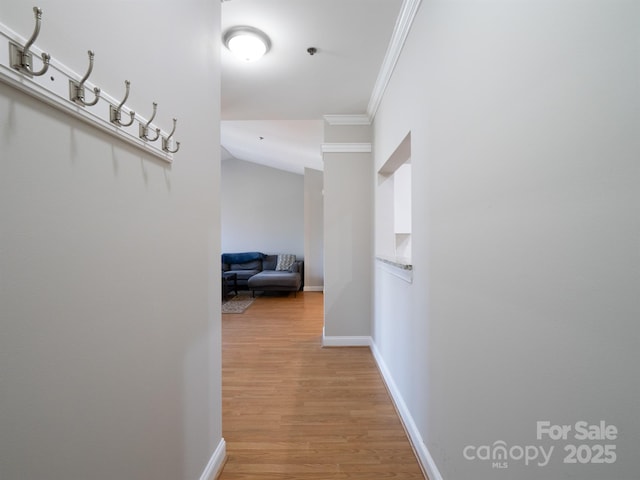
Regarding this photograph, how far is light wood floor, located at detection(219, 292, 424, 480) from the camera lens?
1518mm

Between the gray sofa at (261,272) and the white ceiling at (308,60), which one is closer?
the white ceiling at (308,60)

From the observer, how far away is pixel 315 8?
5.60 feet

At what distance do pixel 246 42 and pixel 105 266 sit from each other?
6.07 ft

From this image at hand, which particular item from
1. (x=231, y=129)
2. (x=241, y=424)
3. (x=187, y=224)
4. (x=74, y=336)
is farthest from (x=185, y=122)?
(x=231, y=129)

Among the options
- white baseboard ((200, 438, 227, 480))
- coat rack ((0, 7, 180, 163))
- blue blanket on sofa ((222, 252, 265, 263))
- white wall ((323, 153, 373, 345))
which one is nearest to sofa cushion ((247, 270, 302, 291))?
blue blanket on sofa ((222, 252, 265, 263))

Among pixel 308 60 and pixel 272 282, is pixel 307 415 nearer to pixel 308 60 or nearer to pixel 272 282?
pixel 308 60

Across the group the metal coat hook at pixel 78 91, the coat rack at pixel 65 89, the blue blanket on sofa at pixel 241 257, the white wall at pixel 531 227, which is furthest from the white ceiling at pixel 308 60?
the blue blanket on sofa at pixel 241 257

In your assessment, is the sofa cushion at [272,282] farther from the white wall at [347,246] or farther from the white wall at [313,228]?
the white wall at [347,246]

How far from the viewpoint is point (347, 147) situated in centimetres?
322

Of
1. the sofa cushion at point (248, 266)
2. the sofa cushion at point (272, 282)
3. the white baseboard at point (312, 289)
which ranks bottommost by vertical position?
the white baseboard at point (312, 289)

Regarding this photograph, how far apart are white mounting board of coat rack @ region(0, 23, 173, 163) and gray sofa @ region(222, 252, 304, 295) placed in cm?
528

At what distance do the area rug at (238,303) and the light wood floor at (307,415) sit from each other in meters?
1.63

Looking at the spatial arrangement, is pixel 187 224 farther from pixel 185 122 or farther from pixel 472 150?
pixel 472 150

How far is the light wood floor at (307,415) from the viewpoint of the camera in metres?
1.52
